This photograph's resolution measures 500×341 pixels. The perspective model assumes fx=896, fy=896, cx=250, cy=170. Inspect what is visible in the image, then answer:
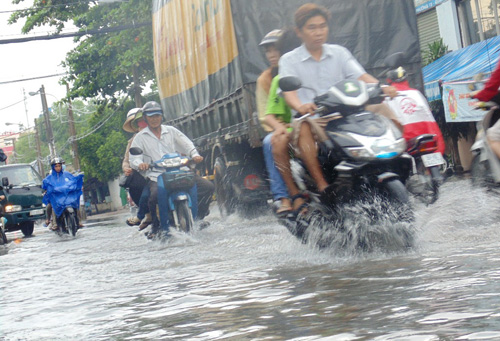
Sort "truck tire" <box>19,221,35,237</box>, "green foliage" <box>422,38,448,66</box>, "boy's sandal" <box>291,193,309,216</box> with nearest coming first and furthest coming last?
1. "boy's sandal" <box>291,193,309,216</box>
2. "truck tire" <box>19,221,35,237</box>
3. "green foliage" <box>422,38,448,66</box>

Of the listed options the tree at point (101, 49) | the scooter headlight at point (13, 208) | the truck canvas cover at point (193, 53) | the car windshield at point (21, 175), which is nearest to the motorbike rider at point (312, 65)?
the truck canvas cover at point (193, 53)

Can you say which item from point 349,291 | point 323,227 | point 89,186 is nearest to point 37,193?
point 323,227

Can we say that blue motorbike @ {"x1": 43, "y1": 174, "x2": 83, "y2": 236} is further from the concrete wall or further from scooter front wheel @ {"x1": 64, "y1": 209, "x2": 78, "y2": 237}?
the concrete wall

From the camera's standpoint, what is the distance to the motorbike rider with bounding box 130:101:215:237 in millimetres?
11070

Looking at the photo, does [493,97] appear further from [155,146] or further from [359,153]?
[155,146]

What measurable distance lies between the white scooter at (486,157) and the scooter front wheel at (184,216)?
4476mm

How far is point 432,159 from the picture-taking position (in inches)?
362

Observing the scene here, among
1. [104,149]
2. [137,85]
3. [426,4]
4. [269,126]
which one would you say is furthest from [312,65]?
[104,149]

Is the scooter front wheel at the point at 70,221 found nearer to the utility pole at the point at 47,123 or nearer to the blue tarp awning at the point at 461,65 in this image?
the blue tarp awning at the point at 461,65

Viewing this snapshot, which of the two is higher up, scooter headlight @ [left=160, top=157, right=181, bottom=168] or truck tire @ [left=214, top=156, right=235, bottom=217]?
scooter headlight @ [left=160, top=157, right=181, bottom=168]

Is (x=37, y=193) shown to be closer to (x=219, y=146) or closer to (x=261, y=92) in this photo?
(x=219, y=146)

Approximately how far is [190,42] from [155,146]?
17.4ft

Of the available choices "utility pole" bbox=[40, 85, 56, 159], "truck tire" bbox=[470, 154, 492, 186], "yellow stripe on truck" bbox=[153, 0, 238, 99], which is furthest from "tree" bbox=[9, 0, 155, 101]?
"truck tire" bbox=[470, 154, 492, 186]

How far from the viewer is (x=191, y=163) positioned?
1122 centimetres
